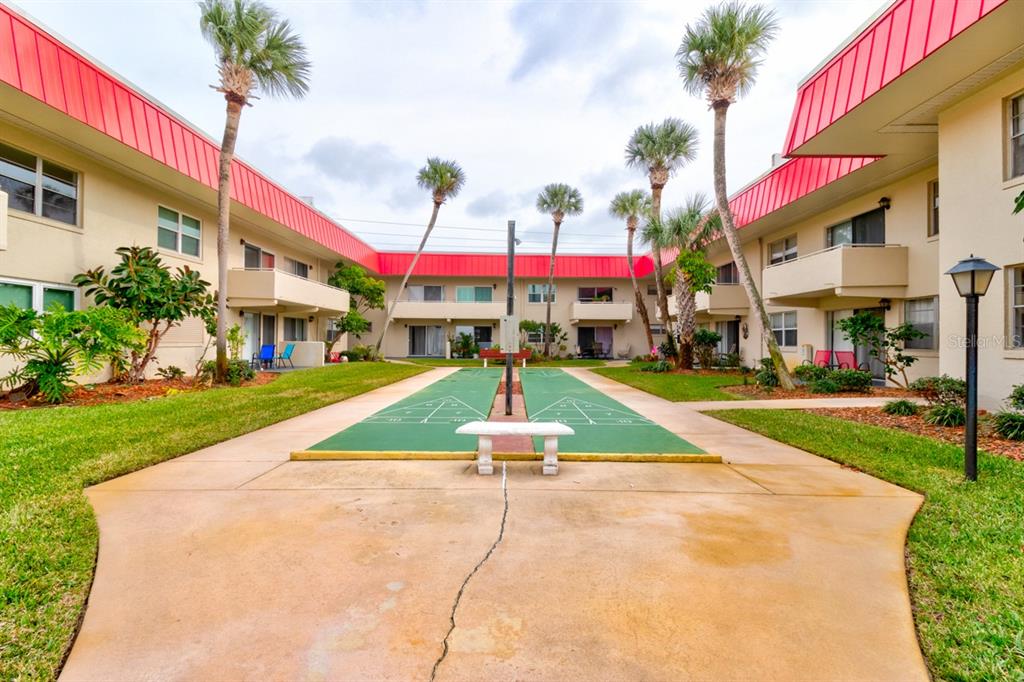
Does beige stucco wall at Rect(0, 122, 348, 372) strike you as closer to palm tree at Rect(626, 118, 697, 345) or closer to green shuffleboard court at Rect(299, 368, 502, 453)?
Answer: green shuffleboard court at Rect(299, 368, 502, 453)

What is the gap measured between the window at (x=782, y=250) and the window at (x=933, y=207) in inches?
251

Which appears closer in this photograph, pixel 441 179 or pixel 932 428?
pixel 932 428

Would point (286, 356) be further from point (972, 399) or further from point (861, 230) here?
point (861, 230)

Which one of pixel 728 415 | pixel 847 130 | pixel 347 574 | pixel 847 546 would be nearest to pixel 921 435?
pixel 728 415

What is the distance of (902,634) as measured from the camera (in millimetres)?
2676

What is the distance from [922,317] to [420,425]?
14.0 metres

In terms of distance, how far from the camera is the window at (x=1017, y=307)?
876cm

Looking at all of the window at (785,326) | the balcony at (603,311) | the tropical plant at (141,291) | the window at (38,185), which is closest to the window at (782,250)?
the window at (785,326)

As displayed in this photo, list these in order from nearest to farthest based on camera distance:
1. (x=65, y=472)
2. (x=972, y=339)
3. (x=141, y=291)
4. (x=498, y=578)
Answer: (x=498, y=578) < (x=972, y=339) < (x=65, y=472) < (x=141, y=291)

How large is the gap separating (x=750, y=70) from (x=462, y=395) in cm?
1280

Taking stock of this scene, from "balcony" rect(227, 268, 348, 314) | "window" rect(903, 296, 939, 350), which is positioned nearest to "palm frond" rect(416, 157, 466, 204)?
"balcony" rect(227, 268, 348, 314)

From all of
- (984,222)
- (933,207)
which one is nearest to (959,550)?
(984,222)

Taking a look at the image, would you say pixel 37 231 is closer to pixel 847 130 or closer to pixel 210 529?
pixel 210 529

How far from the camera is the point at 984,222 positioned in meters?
9.20
